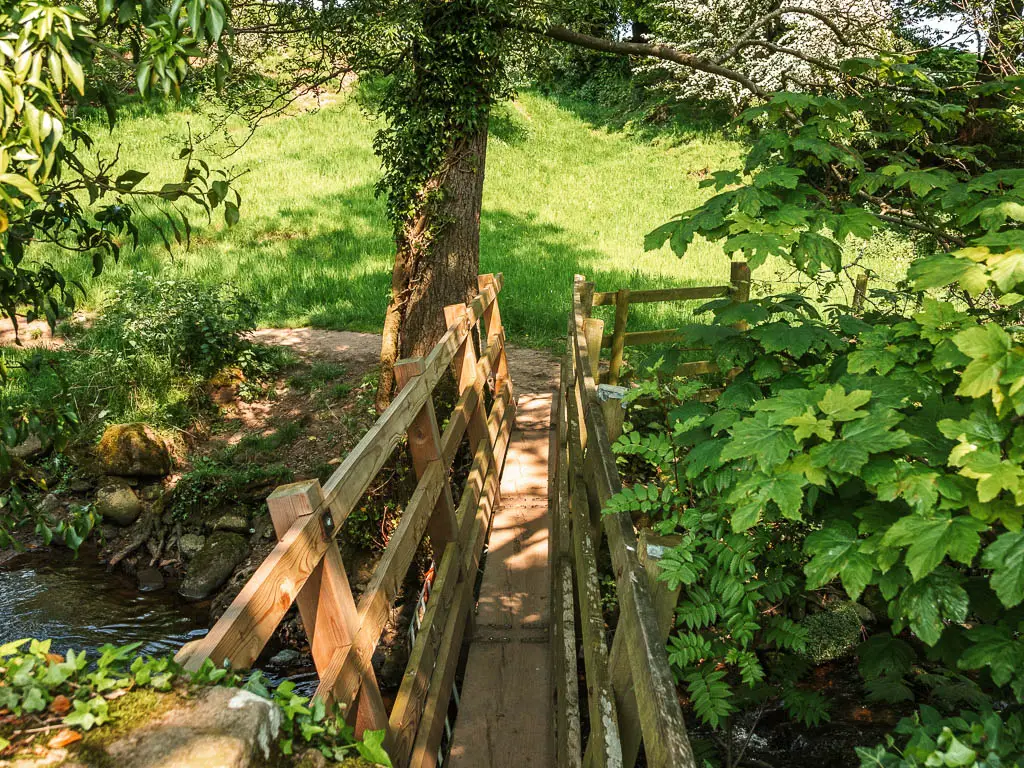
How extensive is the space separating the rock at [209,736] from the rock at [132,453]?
7.50 m

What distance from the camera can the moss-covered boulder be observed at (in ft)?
15.8

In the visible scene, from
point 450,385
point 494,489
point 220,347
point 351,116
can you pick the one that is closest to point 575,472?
point 494,489

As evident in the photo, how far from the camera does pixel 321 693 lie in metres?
2.15

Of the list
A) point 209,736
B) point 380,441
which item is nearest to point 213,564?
point 380,441

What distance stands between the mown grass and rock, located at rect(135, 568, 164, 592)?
318 cm

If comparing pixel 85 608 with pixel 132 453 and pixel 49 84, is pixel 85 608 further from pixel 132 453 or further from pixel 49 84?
pixel 49 84

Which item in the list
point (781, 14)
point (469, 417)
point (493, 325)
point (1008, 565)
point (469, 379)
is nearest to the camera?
point (1008, 565)

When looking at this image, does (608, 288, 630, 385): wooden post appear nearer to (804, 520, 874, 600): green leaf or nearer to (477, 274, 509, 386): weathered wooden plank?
(477, 274, 509, 386): weathered wooden plank

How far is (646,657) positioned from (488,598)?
3.11 meters

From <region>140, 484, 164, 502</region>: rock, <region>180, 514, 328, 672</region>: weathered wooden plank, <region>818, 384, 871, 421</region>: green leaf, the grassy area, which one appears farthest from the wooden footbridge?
the grassy area

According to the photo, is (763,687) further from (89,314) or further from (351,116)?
(351,116)

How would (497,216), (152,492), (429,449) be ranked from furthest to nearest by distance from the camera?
(497,216), (152,492), (429,449)

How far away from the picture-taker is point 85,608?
655cm

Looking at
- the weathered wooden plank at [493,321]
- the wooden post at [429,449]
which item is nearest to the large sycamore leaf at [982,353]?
the wooden post at [429,449]
